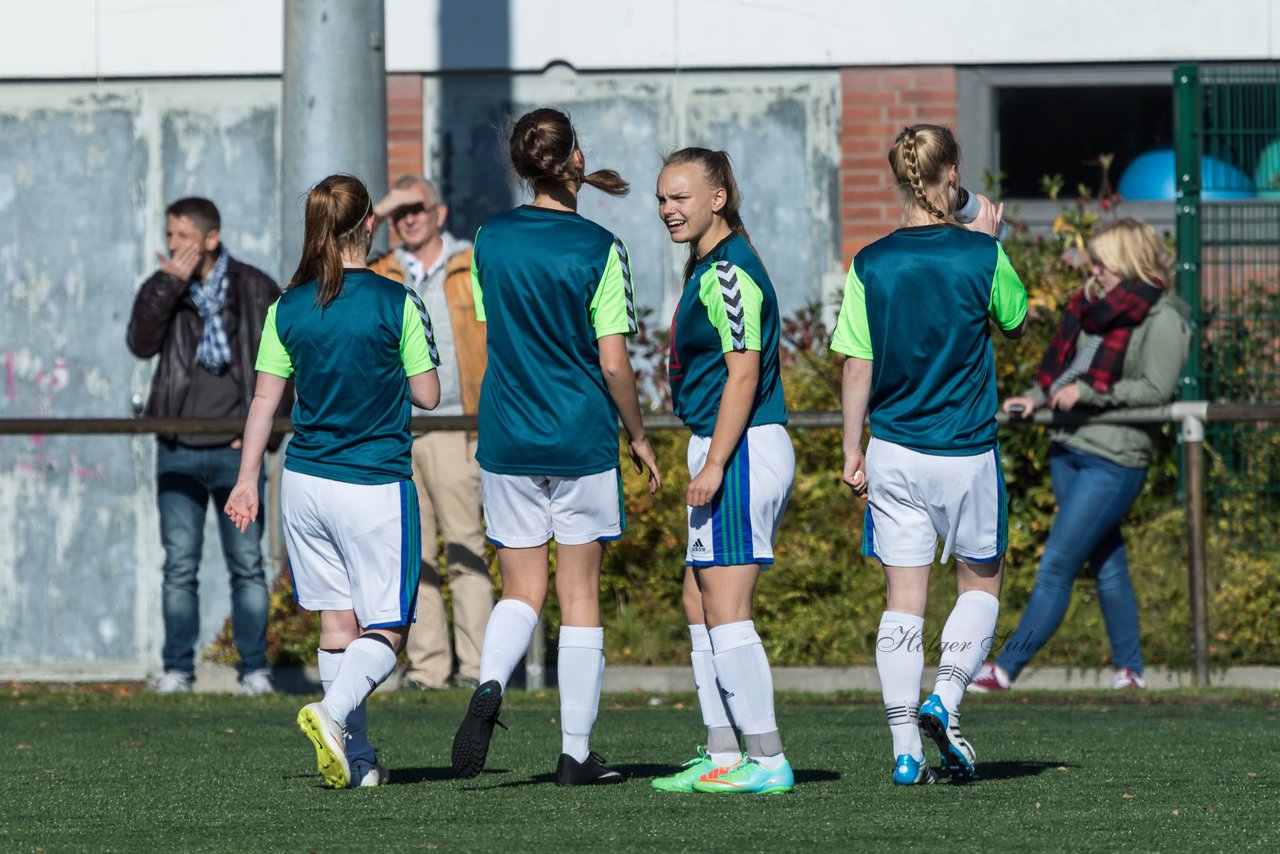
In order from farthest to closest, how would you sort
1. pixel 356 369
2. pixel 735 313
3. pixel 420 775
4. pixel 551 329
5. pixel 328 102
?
pixel 328 102 → pixel 420 775 → pixel 356 369 → pixel 551 329 → pixel 735 313

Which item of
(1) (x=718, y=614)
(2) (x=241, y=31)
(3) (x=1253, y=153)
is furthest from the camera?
(2) (x=241, y=31)

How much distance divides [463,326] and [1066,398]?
2458 millimetres

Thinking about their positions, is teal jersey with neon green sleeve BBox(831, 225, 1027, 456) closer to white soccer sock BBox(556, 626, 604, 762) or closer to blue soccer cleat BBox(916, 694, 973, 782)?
blue soccer cleat BBox(916, 694, 973, 782)

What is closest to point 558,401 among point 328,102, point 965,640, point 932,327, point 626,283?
point 626,283

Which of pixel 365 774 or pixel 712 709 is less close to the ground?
pixel 712 709

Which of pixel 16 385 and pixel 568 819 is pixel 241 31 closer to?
pixel 16 385

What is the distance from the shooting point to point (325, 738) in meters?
5.37

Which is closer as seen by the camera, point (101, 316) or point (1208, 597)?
point (1208, 597)

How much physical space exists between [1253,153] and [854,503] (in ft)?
9.02

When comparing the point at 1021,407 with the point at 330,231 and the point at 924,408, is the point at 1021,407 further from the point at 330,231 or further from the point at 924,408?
the point at 330,231

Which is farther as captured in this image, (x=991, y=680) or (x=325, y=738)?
(x=991, y=680)

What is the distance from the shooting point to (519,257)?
17.9 ft

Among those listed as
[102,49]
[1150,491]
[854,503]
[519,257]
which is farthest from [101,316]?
[519,257]

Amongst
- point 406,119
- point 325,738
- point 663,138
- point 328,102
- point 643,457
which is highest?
point 406,119
